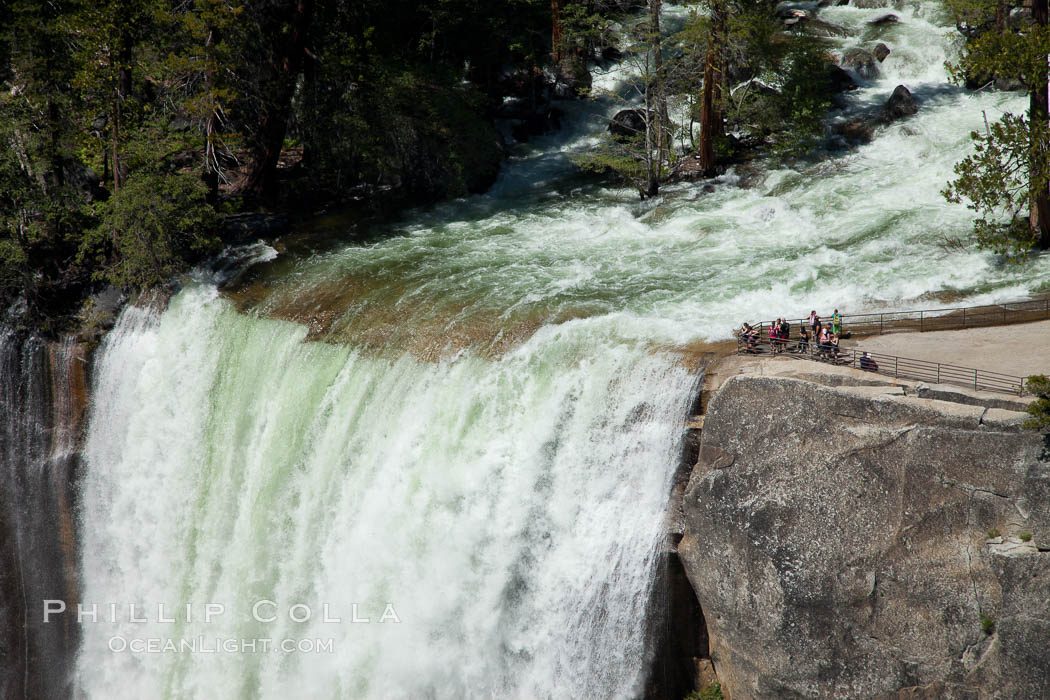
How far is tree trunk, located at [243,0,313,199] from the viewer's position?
27125 mm

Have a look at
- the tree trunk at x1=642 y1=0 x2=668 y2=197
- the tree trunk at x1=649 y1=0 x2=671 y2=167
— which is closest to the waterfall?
the tree trunk at x1=642 y1=0 x2=668 y2=197

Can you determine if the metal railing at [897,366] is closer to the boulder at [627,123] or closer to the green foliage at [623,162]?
the green foliage at [623,162]

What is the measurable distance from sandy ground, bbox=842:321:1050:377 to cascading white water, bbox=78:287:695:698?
3.96 m

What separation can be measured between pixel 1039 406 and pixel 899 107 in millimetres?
19248

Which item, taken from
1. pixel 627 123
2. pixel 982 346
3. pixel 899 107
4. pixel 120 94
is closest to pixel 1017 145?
pixel 982 346

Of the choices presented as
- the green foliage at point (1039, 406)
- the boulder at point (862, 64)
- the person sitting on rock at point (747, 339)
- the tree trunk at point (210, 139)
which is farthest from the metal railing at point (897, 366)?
the boulder at point (862, 64)

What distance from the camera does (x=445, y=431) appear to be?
16.9 metres

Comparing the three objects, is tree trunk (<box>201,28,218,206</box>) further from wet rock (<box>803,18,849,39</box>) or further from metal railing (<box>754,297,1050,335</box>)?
wet rock (<box>803,18,849,39</box>)

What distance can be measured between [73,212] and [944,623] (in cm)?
2386

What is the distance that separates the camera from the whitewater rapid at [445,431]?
15.5m

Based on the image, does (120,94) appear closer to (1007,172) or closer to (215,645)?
(215,645)

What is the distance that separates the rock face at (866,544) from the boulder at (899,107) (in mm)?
18064

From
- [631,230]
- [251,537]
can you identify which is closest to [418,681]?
[251,537]

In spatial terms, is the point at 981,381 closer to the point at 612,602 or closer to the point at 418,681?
the point at 612,602
